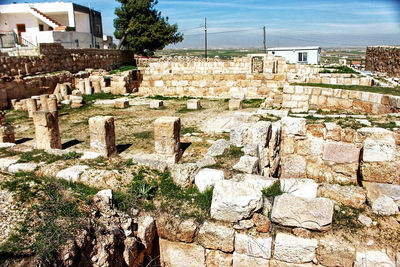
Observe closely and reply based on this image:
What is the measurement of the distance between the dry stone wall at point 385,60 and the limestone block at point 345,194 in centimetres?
1853

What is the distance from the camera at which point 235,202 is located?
3.88 metres

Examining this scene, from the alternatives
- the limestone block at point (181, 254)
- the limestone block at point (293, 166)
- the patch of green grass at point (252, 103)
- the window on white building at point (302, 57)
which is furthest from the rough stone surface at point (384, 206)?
the window on white building at point (302, 57)

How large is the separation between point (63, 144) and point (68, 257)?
6996 mm

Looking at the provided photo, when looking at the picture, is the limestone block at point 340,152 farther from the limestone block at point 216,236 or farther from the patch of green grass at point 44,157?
the patch of green grass at point 44,157

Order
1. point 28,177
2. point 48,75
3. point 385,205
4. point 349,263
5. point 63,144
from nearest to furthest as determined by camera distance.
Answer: point 349,263
point 385,205
point 28,177
point 63,144
point 48,75

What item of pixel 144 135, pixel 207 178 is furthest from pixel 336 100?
pixel 207 178

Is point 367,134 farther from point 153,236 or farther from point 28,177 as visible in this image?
point 28,177

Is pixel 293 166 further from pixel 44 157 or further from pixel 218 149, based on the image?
pixel 44 157

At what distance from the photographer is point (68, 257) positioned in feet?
10.4

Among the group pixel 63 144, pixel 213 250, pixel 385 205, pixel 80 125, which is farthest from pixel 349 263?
pixel 80 125

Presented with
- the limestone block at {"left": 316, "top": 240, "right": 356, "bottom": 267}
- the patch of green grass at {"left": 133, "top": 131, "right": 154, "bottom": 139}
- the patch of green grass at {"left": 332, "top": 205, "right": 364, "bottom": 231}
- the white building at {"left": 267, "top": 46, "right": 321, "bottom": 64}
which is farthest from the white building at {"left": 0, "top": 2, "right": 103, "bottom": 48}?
the limestone block at {"left": 316, "top": 240, "right": 356, "bottom": 267}

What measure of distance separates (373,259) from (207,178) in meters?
2.26

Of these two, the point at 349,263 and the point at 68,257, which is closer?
the point at 68,257

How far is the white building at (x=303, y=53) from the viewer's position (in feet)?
102
